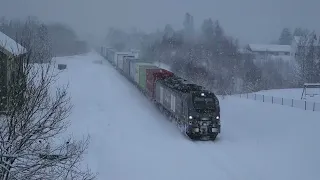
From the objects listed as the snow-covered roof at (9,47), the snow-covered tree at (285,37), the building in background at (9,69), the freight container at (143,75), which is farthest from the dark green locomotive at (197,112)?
the snow-covered tree at (285,37)

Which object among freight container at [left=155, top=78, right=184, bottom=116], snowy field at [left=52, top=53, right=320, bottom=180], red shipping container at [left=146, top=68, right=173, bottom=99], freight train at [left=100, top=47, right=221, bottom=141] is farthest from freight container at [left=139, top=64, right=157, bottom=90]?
freight train at [left=100, top=47, right=221, bottom=141]

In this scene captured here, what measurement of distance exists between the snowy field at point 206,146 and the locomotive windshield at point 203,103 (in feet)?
6.70

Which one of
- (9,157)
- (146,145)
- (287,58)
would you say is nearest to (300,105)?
(146,145)

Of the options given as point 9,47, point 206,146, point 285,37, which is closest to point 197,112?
point 206,146

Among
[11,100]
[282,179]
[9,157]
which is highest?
[11,100]

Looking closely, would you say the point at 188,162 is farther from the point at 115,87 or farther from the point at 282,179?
the point at 115,87

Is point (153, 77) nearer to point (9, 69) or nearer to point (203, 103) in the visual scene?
point (203, 103)

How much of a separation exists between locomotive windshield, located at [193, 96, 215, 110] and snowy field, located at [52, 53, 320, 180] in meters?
2.04

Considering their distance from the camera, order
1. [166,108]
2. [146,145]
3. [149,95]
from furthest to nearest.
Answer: [149,95], [166,108], [146,145]

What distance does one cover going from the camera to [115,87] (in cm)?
4775

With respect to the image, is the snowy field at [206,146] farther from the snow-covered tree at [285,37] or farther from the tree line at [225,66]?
the snow-covered tree at [285,37]

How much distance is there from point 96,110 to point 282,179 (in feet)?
60.2

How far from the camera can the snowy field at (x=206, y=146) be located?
16469 millimetres

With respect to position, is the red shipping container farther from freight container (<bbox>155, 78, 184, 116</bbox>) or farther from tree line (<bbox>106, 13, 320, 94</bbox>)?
tree line (<bbox>106, 13, 320, 94</bbox>)
